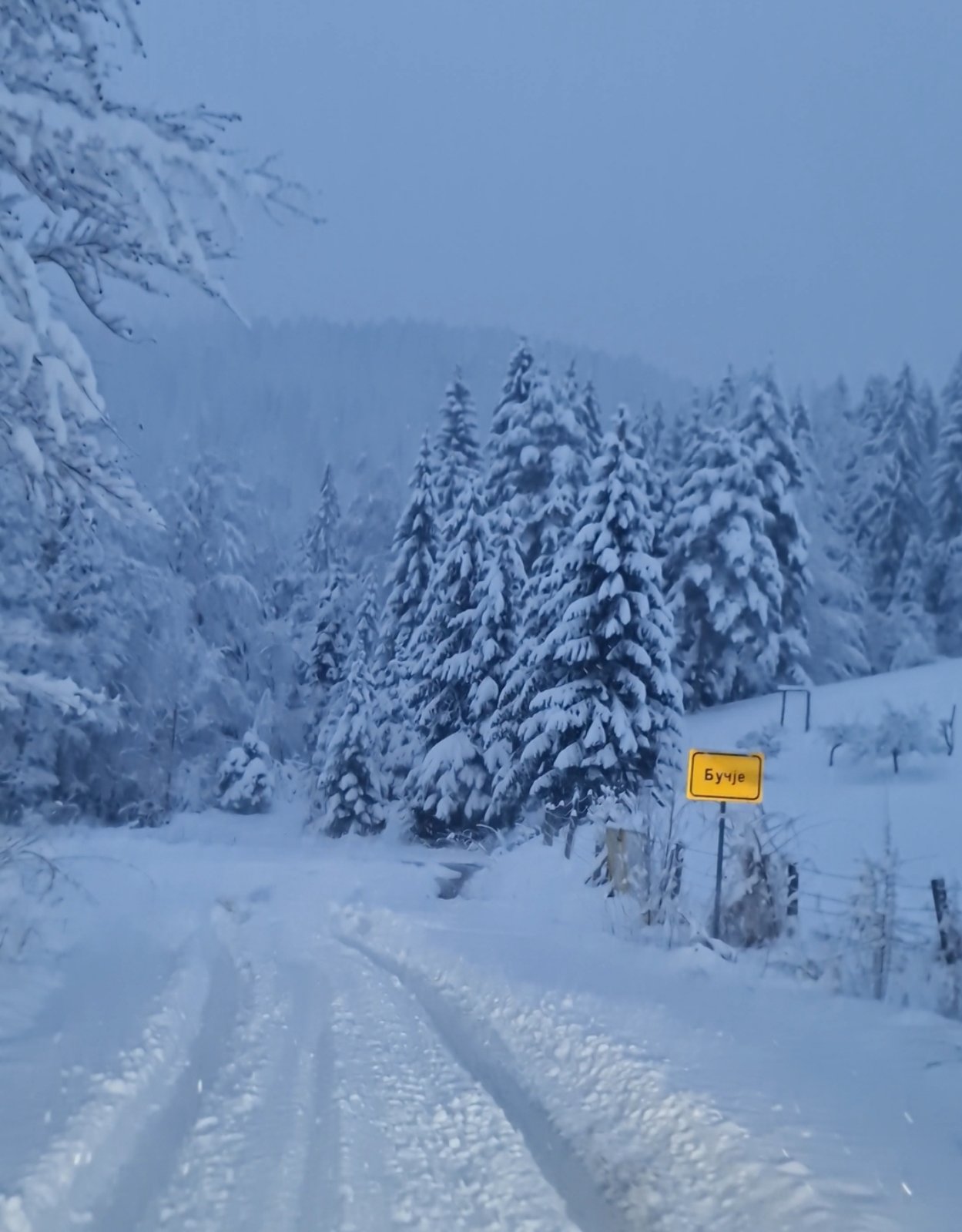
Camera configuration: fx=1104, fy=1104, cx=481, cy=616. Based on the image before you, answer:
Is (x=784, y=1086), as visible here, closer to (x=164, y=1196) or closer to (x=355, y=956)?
(x=164, y=1196)

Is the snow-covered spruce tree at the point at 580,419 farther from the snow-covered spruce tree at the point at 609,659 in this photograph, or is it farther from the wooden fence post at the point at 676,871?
the wooden fence post at the point at 676,871

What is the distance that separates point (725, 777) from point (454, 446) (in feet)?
91.3

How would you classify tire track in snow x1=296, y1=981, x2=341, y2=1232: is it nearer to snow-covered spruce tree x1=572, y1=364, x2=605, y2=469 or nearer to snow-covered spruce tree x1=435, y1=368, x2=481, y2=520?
snow-covered spruce tree x1=435, y1=368, x2=481, y2=520

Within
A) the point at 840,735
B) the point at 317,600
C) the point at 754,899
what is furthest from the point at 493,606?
the point at 317,600

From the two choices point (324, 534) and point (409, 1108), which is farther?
point (324, 534)

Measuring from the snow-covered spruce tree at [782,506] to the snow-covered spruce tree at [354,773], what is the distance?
14.3m

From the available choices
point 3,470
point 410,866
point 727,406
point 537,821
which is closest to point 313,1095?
point 3,470

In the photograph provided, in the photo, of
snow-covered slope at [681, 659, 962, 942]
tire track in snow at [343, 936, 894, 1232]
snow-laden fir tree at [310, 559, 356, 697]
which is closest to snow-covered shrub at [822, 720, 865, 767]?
snow-covered slope at [681, 659, 962, 942]

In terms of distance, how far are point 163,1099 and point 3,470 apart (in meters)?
4.36

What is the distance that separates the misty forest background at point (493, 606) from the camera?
2430 cm

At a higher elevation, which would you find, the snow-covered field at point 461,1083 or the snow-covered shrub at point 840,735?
the snow-covered shrub at point 840,735

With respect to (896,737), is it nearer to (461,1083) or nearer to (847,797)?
(847,797)

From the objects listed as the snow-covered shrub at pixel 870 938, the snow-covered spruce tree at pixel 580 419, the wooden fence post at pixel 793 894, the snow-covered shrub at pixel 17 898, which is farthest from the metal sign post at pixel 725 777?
the snow-covered spruce tree at pixel 580 419

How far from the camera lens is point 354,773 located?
3234 centimetres
